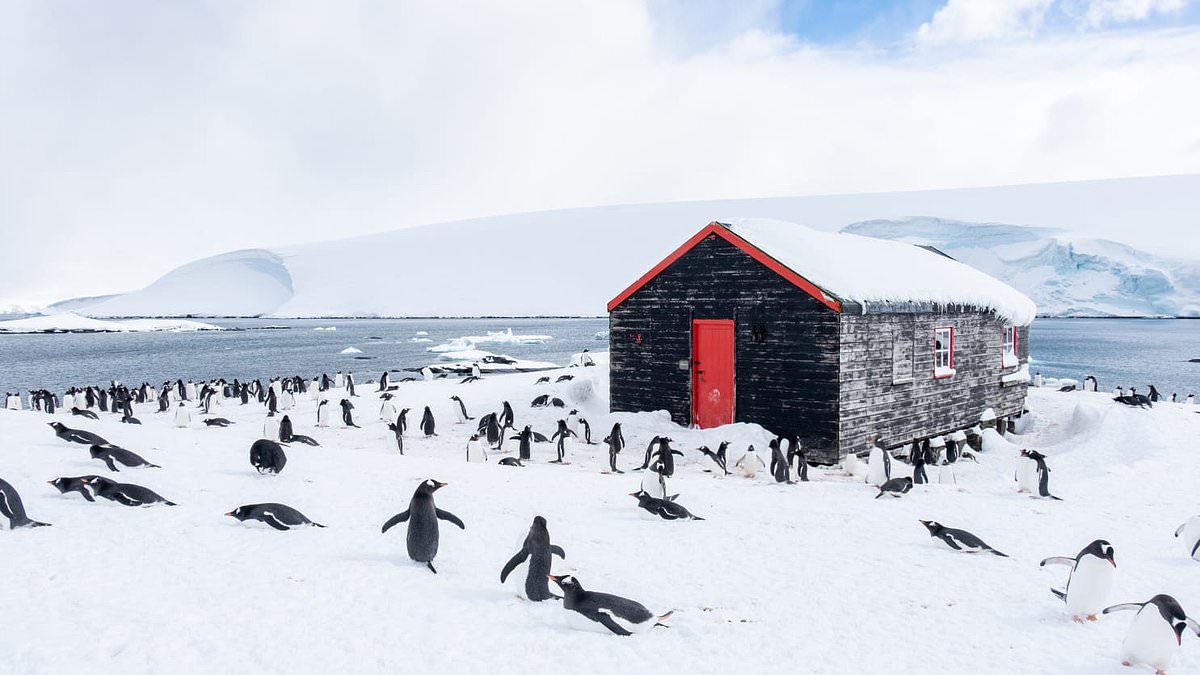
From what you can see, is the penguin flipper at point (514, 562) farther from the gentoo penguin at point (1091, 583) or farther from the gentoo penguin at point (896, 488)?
the gentoo penguin at point (896, 488)

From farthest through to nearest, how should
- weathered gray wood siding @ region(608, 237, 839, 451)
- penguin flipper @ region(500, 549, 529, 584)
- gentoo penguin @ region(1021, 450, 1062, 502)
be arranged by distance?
weathered gray wood siding @ region(608, 237, 839, 451) < gentoo penguin @ region(1021, 450, 1062, 502) < penguin flipper @ region(500, 549, 529, 584)

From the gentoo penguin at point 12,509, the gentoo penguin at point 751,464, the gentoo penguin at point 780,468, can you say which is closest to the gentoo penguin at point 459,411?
the gentoo penguin at point 751,464

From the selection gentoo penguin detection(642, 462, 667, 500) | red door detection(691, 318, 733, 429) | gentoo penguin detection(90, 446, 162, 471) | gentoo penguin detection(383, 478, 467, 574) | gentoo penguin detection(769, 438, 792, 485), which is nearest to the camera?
gentoo penguin detection(383, 478, 467, 574)

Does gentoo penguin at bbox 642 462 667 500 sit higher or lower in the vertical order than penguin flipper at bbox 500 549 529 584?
lower

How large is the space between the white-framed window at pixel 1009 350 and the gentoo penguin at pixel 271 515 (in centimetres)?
1805

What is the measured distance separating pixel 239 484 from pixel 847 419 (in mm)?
9887

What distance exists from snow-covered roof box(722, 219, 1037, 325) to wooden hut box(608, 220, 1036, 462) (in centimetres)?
5

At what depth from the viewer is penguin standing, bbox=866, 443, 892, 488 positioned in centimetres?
1138

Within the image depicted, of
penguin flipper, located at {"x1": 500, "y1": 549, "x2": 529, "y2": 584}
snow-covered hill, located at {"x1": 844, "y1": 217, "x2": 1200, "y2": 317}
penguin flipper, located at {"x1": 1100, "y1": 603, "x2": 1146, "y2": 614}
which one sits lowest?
penguin flipper, located at {"x1": 1100, "y1": 603, "x2": 1146, "y2": 614}

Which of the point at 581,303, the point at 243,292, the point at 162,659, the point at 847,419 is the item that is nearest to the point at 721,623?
the point at 162,659

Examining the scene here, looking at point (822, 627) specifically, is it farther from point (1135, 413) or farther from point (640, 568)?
point (1135, 413)

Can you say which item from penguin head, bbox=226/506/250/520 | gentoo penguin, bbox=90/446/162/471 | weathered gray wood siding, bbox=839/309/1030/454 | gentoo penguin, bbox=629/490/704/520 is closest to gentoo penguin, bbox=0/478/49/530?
penguin head, bbox=226/506/250/520

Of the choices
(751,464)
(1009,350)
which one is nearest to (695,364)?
(751,464)

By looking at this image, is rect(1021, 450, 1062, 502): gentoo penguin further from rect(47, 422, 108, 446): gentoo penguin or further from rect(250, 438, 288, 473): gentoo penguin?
rect(47, 422, 108, 446): gentoo penguin
